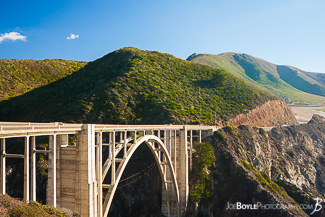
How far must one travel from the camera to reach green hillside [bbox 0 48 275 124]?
4772 centimetres

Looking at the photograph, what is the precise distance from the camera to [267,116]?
68.1 metres

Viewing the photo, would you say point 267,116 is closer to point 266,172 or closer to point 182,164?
point 266,172

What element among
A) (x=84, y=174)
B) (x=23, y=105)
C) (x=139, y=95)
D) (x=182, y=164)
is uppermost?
(x=139, y=95)

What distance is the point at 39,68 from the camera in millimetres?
78500

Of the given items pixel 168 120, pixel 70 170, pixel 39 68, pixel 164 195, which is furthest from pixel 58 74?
pixel 70 170

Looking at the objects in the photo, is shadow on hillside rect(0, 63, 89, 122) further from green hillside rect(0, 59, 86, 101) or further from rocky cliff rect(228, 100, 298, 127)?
rocky cliff rect(228, 100, 298, 127)

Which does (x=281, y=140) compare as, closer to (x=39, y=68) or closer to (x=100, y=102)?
(x=100, y=102)

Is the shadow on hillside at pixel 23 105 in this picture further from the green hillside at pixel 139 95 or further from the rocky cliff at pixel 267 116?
the rocky cliff at pixel 267 116

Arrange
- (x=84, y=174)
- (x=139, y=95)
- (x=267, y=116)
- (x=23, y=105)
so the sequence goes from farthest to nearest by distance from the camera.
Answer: (x=267, y=116) < (x=23, y=105) < (x=139, y=95) < (x=84, y=174)

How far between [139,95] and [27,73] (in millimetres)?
42911

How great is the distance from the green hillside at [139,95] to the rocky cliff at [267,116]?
183 cm

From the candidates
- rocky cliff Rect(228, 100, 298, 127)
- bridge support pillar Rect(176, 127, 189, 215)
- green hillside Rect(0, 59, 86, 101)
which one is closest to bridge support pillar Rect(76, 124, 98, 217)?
bridge support pillar Rect(176, 127, 189, 215)

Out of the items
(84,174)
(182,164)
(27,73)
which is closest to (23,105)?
(27,73)

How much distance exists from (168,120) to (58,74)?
2046 inches
